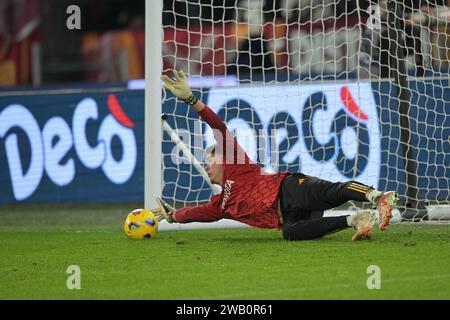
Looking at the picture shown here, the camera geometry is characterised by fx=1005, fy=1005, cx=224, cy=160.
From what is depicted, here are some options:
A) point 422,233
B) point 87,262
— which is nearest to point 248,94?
point 422,233

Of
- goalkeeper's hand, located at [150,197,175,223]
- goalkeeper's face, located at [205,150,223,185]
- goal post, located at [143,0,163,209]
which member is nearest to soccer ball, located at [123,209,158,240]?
goalkeeper's hand, located at [150,197,175,223]

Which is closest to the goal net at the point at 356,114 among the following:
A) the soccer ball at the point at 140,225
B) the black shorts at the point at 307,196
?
the soccer ball at the point at 140,225

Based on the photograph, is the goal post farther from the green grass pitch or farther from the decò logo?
the decò logo

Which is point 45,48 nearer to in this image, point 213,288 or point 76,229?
point 76,229

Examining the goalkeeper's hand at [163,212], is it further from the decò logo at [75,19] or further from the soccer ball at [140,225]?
the decò logo at [75,19]

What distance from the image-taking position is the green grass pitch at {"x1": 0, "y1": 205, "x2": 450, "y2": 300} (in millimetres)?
6098

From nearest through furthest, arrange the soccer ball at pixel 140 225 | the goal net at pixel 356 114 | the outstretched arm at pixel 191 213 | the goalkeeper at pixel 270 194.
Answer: the goalkeeper at pixel 270 194
the outstretched arm at pixel 191 213
the soccer ball at pixel 140 225
the goal net at pixel 356 114

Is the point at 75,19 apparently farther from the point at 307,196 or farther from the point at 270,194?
the point at 307,196

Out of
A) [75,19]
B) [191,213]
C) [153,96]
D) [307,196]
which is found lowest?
[191,213]

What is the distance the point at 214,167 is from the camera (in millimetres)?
8648

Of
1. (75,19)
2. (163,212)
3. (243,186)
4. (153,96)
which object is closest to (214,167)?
(243,186)

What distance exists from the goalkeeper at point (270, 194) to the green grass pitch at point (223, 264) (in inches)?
6.8

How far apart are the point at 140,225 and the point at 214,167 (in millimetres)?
882

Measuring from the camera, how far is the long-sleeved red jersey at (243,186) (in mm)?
8367
